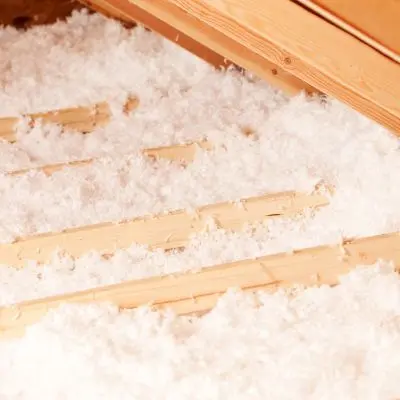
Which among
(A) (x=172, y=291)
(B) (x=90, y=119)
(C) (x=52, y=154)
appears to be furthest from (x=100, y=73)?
(A) (x=172, y=291)

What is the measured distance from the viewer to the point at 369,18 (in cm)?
125

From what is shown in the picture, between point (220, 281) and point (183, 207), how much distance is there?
368mm

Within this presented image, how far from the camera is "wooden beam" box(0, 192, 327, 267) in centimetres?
167

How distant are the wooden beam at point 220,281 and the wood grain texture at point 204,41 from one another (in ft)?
2.17

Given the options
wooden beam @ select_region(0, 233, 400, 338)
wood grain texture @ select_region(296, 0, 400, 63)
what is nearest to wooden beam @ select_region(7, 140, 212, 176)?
wooden beam @ select_region(0, 233, 400, 338)

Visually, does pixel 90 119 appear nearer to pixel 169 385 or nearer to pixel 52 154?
pixel 52 154

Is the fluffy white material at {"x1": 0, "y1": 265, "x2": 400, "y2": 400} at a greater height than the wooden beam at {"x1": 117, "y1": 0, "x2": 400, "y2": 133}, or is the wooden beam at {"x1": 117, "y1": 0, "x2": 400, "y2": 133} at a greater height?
the wooden beam at {"x1": 117, "y1": 0, "x2": 400, "y2": 133}

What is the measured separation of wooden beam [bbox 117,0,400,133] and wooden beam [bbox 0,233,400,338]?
0.31 meters

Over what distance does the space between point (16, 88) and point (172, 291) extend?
3.60 feet

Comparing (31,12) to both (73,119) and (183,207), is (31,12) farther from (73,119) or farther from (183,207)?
(183,207)

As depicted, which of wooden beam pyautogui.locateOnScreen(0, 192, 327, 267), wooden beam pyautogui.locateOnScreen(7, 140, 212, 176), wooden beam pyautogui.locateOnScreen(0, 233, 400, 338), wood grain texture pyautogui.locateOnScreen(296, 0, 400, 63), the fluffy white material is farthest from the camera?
wooden beam pyautogui.locateOnScreen(7, 140, 212, 176)

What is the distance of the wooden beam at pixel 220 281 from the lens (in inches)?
57.4

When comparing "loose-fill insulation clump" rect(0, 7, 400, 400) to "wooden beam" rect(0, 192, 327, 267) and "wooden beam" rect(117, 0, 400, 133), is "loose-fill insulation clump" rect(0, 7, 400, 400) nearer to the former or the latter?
"wooden beam" rect(0, 192, 327, 267)

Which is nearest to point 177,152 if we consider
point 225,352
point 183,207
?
point 183,207
